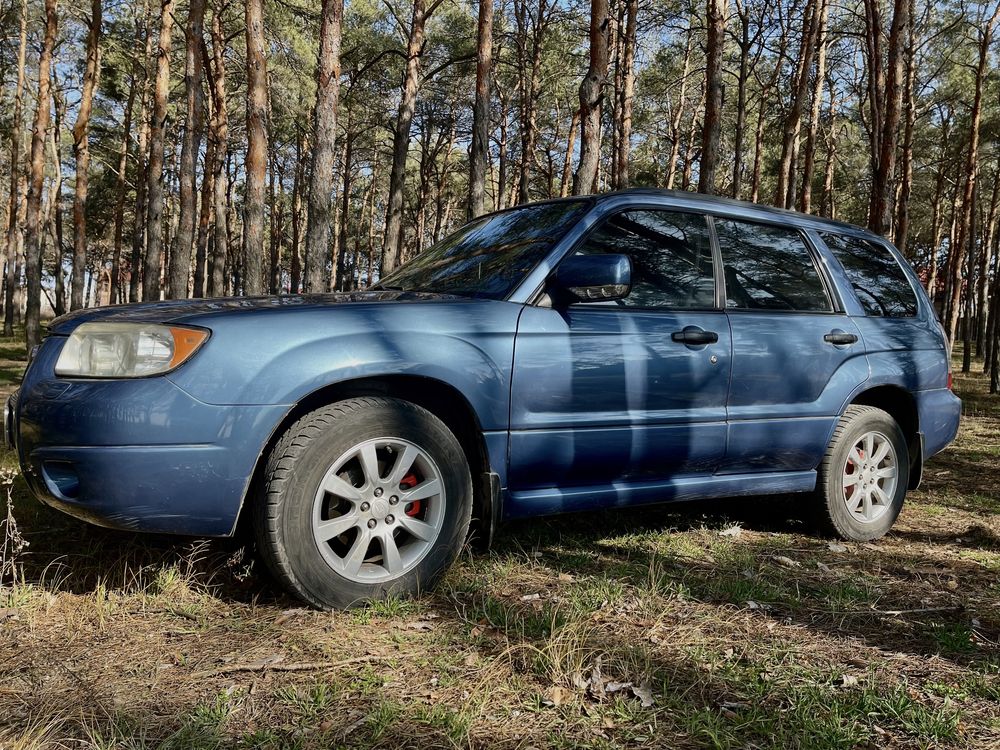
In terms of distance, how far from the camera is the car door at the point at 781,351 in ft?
11.8

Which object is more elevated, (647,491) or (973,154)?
(973,154)

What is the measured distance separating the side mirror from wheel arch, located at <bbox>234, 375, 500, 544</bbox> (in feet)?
2.17

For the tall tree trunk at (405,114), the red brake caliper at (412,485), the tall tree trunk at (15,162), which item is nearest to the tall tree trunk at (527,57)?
the tall tree trunk at (405,114)

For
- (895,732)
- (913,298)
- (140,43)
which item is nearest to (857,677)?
(895,732)

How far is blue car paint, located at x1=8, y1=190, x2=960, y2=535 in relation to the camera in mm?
2439

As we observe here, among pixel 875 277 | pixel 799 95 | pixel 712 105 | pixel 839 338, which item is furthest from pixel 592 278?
pixel 799 95

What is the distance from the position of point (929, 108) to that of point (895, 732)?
954 inches

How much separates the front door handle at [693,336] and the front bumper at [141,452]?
182 cm

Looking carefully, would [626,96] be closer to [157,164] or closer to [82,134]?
[157,164]

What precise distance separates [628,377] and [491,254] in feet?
2.98

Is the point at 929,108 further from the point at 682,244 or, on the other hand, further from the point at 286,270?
the point at 286,270

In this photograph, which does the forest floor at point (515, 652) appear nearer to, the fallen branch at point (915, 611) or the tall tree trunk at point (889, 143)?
the fallen branch at point (915, 611)

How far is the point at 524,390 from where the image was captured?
117 inches

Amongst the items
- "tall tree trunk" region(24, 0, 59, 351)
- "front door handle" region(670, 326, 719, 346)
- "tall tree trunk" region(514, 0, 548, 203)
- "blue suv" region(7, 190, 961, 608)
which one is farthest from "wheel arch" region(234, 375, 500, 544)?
"tall tree trunk" region(514, 0, 548, 203)
